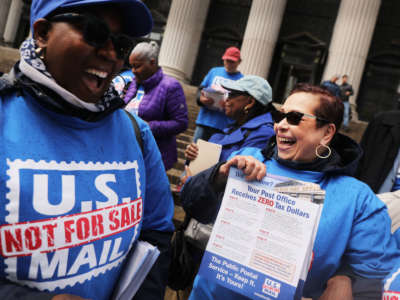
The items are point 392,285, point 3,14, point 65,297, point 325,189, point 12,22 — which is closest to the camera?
point 65,297

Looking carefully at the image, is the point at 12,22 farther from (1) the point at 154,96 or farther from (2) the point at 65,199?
(2) the point at 65,199

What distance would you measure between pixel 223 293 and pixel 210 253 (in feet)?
0.85

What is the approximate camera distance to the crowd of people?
3.05ft

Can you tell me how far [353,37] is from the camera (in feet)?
42.8

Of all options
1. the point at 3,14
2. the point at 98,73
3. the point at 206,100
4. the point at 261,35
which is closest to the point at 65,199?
the point at 98,73

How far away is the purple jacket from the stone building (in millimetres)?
11711

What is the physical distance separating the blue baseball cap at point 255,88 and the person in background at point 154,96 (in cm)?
59

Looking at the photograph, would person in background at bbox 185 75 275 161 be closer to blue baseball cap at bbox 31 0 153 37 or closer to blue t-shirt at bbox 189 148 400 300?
blue t-shirt at bbox 189 148 400 300

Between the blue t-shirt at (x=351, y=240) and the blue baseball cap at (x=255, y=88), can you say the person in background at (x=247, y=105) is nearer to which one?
the blue baseball cap at (x=255, y=88)

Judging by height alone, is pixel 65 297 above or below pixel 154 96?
below

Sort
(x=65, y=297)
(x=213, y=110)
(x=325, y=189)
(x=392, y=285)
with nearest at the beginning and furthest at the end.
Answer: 1. (x=65, y=297)
2. (x=392, y=285)
3. (x=325, y=189)
4. (x=213, y=110)

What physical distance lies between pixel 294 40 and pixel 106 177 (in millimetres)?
17011

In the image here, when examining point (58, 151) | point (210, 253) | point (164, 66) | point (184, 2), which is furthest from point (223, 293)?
point (184, 2)

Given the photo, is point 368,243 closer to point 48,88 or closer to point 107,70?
point 107,70
